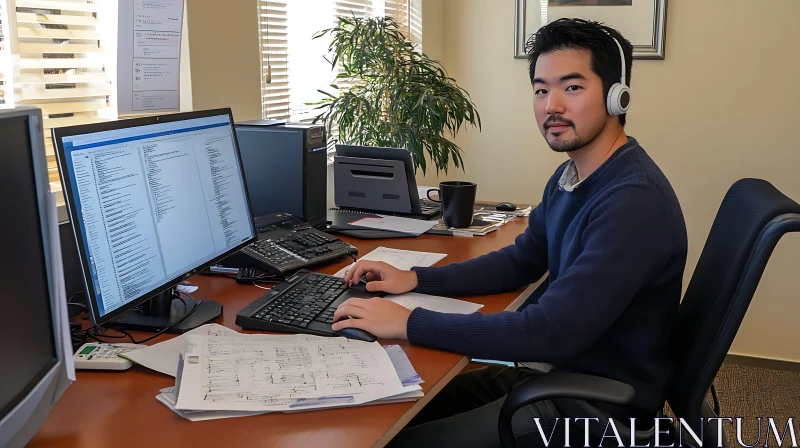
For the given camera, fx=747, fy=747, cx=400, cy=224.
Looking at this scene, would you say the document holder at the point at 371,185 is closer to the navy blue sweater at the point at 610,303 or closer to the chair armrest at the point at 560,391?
the navy blue sweater at the point at 610,303

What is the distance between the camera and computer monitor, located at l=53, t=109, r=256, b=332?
121 cm

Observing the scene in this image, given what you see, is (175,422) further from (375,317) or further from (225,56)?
(225,56)

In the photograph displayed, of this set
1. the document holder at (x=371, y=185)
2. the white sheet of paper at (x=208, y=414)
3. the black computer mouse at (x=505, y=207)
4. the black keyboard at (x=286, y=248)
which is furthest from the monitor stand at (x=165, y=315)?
the black computer mouse at (x=505, y=207)

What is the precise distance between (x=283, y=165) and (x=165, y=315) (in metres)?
0.80

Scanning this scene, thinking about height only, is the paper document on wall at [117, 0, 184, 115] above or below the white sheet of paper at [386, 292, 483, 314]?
above

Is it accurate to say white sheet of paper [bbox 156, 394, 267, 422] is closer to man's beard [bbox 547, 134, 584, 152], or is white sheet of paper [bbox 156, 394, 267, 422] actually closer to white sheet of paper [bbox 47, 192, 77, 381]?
white sheet of paper [bbox 47, 192, 77, 381]

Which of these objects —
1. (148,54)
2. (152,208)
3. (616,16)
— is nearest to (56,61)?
(148,54)

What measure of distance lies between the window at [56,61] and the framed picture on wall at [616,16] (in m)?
2.18

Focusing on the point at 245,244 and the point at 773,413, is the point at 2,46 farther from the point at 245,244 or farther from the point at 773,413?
the point at 773,413

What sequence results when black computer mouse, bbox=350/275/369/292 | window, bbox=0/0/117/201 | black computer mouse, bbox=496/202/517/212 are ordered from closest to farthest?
black computer mouse, bbox=350/275/369/292
window, bbox=0/0/117/201
black computer mouse, bbox=496/202/517/212

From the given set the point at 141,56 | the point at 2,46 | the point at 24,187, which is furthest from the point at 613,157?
the point at 2,46

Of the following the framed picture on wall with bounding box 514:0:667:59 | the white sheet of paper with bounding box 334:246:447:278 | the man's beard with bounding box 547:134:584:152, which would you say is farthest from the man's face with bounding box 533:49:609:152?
the framed picture on wall with bounding box 514:0:667:59

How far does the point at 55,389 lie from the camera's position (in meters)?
1.03

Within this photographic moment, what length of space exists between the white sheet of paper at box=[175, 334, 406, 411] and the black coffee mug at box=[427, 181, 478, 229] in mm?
993
